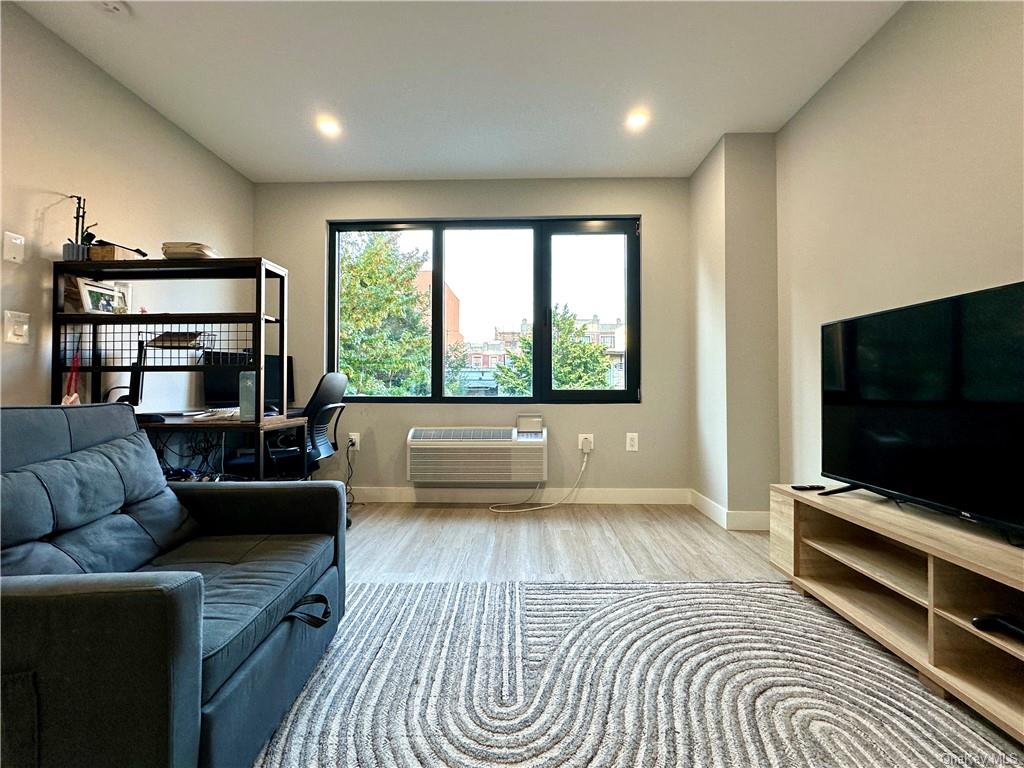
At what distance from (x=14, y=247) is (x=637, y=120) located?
3093 millimetres

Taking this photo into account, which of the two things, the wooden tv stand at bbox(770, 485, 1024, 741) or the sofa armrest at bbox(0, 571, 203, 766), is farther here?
the wooden tv stand at bbox(770, 485, 1024, 741)

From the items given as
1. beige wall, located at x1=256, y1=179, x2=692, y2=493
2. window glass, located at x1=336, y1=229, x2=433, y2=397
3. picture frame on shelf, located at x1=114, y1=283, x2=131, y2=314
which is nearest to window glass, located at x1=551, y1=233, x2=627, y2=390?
beige wall, located at x1=256, y1=179, x2=692, y2=493

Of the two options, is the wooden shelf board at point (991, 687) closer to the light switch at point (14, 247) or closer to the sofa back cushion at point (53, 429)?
the sofa back cushion at point (53, 429)

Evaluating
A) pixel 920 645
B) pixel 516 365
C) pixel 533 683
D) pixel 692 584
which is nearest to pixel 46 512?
pixel 533 683

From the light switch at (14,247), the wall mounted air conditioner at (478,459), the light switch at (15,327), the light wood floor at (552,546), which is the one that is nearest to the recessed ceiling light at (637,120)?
the wall mounted air conditioner at (478,459)

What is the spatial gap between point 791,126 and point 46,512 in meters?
3.76

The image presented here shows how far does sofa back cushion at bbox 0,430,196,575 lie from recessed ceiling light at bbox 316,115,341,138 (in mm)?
2083

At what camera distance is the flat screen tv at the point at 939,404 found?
1.35 meters

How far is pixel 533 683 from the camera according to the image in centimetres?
143

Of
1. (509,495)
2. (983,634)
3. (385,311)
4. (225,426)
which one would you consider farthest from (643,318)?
(225,426)

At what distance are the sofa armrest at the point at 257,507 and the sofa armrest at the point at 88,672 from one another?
795 mm

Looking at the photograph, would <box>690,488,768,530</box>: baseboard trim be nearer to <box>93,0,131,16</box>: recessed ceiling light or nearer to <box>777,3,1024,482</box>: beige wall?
<box>777,3,1024,482</box>: beige wall

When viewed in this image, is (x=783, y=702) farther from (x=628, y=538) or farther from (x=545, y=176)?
(x=545, y=176)

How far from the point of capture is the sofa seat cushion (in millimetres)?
996
